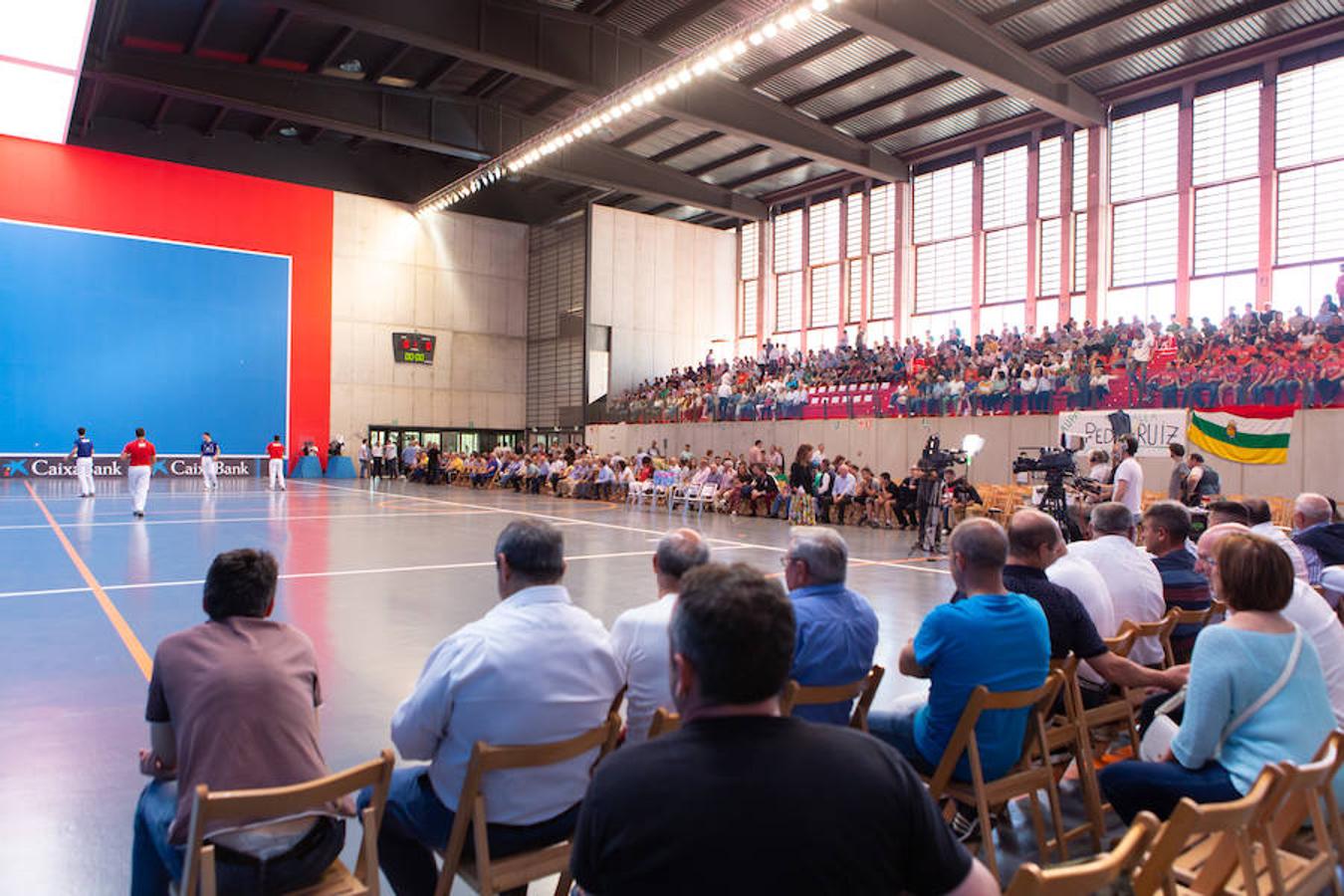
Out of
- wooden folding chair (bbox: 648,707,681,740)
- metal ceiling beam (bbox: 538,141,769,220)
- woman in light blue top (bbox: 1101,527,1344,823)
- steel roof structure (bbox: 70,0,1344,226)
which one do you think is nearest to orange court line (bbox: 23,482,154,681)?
wooden folding chair (bbox: 648,707,681,740)

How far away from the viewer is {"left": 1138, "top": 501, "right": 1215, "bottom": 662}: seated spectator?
14.7 ft

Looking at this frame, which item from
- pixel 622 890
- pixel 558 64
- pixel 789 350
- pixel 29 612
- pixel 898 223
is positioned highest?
pixel 558 64

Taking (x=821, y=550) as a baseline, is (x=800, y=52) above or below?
above

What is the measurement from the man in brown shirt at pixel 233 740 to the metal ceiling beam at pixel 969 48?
16341 millimetres

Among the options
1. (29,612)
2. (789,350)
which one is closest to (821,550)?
(29,612)

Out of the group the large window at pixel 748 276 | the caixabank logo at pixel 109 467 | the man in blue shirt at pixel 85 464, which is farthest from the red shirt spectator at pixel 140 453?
the large window at pixel 748 276

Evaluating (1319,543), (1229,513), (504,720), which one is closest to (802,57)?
(1229,513)

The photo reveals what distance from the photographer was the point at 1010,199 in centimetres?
2511

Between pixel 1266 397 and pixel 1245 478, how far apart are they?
1.50 m

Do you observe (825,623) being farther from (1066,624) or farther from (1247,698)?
(1247,698)

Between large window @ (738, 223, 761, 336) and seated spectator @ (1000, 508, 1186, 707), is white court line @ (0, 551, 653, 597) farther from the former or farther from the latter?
large window @ (738, 223, 761, 336)

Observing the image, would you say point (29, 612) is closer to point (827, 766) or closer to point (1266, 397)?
point (827, 766)

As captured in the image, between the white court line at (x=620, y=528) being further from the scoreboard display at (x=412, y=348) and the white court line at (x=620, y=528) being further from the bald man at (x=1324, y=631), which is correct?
the scoreboard display at (x=412, y=348)

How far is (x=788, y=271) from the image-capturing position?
32000 mm
